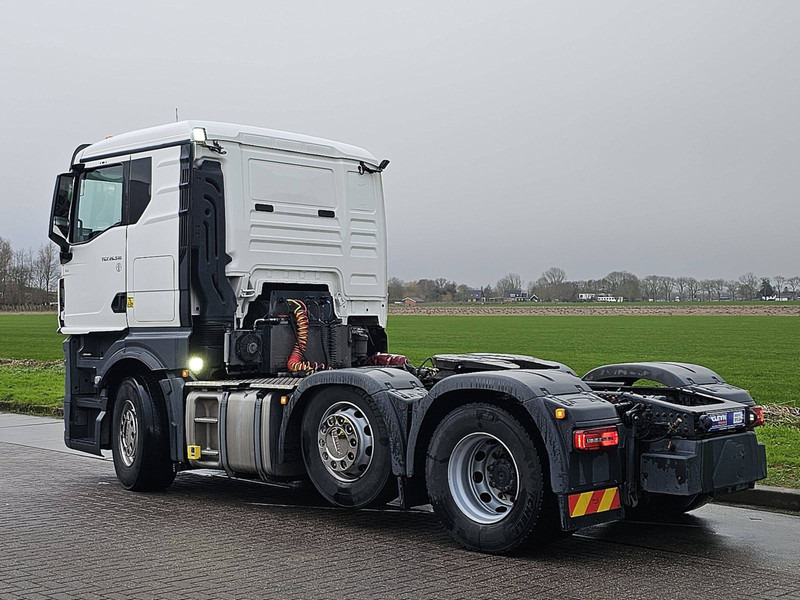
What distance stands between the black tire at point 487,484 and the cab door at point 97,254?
4.26 m

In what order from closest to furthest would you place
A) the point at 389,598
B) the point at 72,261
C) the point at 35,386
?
1. the point at 389,598
2. the point at 72,261
3. the point at 35,386

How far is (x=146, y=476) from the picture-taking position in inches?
387

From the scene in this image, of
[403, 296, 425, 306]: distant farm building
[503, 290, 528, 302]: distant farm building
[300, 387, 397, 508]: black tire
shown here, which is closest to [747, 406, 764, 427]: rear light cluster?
[300, 387, 397, 508]: black tire

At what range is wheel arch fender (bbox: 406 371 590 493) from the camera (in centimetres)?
670

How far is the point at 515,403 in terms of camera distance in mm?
7148

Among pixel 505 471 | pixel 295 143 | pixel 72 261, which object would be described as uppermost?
pixel 295 143

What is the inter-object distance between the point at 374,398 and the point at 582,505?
6.34 feet

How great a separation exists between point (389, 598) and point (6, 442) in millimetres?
9806

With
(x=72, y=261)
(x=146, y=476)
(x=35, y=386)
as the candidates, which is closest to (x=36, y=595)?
(x=146, y=476)

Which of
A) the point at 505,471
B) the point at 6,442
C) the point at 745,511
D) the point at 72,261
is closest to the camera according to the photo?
the point at 505,471

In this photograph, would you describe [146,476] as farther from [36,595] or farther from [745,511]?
[745,511]

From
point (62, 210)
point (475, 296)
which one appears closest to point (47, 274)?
point (62, 210)

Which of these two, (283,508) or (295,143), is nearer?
(283,508)

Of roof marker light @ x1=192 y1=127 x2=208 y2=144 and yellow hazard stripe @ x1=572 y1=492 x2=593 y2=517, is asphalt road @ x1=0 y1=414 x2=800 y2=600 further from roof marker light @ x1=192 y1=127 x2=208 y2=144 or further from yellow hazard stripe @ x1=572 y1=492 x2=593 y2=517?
roof marker light @ x1=192 y1=127 x2=208 y2=144
